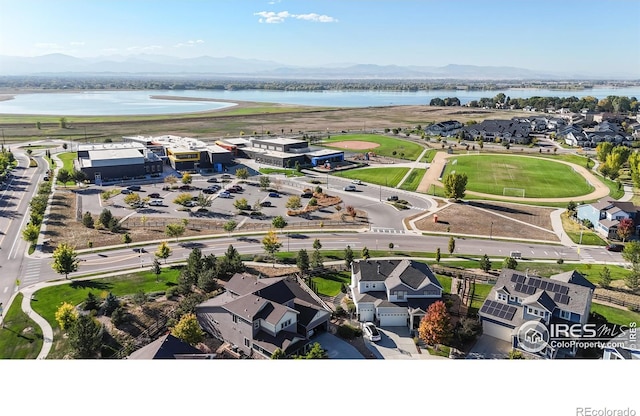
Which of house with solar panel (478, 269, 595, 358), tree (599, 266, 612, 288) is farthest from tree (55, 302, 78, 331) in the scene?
tree (599, 266, 612, 288)

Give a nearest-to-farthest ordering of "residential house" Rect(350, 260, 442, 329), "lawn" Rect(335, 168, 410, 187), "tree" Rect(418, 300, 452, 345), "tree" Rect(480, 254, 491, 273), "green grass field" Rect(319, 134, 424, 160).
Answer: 1. "tree" Rect(418, 300, 452, 345)
2. "residential house" Rect(350, 260, 442, 329)
3. "tree" Rect(480, 254, 491, 273)
4. "lawn" Rect(335, 168, 410, 187)
5. "green grass field" Rect(319, 134, 424, 160)

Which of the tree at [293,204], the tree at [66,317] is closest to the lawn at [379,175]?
the tree at [293,204]

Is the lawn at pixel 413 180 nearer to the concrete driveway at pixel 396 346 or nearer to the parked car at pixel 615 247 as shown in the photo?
the parked car at pixel 615 247

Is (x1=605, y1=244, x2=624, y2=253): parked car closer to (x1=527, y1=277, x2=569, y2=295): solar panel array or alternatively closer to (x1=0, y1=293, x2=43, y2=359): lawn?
(x1=527, y1=277, x2=569, y2=295): solar panel array

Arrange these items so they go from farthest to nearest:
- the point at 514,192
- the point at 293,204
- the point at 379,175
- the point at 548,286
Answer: the point at 379,175 < the point at 514,192 < the point at 293,204 < the point at 548,286

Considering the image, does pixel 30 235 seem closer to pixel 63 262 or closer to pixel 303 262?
pixel 63 262

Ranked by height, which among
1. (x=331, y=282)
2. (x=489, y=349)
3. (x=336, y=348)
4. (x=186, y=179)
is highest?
(x=186, y=179)

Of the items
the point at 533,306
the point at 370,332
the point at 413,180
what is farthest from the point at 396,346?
the point at 413,180
